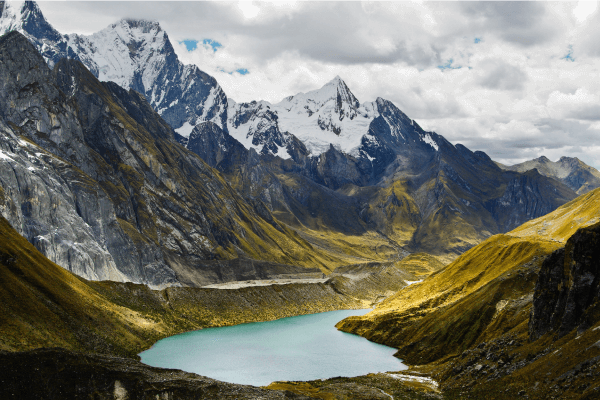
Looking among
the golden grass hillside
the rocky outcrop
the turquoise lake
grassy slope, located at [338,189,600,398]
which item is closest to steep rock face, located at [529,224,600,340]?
grassy slope, located at [338,189,600,398]

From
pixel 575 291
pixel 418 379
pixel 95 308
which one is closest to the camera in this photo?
pixel 575 291

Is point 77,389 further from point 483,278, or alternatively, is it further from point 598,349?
point 483,278

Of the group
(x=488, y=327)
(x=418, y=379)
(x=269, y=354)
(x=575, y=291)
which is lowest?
(x=418, y=379)

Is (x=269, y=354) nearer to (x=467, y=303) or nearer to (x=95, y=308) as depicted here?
(x=95, y=308)

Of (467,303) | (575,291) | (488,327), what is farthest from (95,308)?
(575,291)

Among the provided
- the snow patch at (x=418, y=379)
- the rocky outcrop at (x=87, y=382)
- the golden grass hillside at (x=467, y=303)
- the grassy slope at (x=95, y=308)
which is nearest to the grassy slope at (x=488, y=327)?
the golden grass hillside at (x=467, y=303)

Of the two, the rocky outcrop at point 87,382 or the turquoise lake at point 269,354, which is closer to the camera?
the rocky outcrop at point 87,382

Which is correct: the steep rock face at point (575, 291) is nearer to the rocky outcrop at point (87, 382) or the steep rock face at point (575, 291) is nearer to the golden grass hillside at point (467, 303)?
the golden grass hillside at point (467, 303)
